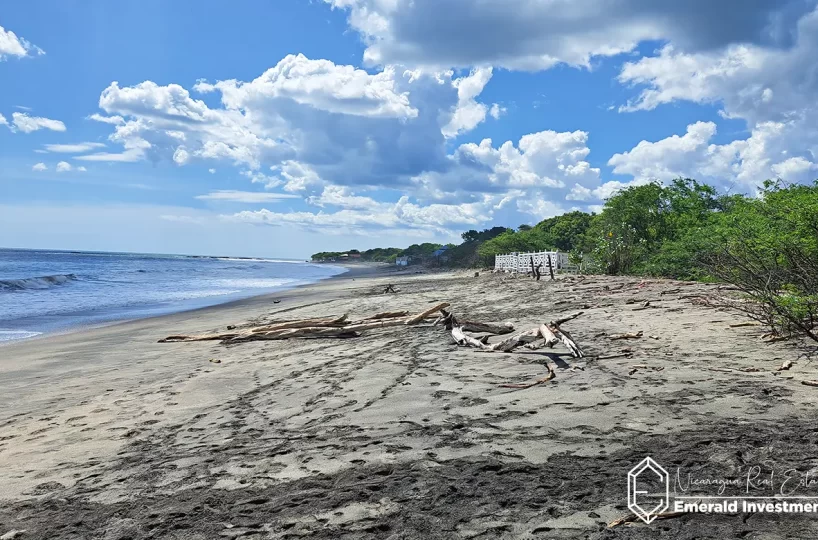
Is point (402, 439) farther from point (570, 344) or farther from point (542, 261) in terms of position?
point (542, 261)

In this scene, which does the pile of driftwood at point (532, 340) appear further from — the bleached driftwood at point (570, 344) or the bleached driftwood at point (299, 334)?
the bleached driftwood at point (299, 334)

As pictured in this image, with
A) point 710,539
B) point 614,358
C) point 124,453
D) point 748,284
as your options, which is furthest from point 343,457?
point 748,284

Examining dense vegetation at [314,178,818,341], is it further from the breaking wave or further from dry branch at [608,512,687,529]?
the breaking wave

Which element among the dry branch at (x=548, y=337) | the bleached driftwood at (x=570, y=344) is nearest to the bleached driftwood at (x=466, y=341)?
the dry branch at (x=548, y=337)

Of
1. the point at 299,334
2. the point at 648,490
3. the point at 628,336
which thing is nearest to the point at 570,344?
the point at 628,336

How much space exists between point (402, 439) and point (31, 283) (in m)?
37.8

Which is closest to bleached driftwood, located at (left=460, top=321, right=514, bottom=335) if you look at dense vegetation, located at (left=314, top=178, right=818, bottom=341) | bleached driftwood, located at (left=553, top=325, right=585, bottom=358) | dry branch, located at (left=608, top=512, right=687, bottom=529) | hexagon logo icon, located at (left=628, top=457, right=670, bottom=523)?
bleached driftwood, located at (left=553, top=325, right=585, bottom=358)

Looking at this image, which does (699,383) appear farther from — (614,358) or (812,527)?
(812,527)

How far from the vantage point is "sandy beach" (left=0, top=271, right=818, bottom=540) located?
305cm

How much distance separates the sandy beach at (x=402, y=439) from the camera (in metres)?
3.05

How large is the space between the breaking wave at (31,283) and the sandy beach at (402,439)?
27647mm

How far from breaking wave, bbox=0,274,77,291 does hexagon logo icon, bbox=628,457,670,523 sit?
3542 cm

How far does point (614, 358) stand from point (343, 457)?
169 inches

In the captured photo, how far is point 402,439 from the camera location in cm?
420
